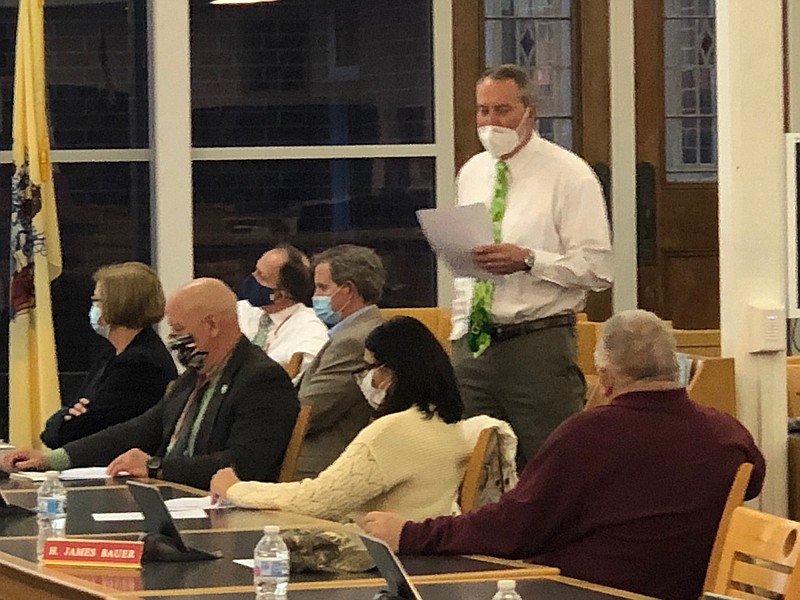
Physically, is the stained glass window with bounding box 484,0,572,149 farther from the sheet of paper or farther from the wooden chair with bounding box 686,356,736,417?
the sheet of paper

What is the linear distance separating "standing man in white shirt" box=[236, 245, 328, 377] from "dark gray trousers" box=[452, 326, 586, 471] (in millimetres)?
1356

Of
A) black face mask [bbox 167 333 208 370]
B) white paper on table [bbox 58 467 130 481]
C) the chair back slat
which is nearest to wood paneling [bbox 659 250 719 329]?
black face mask [bbox 167 333 208 370]

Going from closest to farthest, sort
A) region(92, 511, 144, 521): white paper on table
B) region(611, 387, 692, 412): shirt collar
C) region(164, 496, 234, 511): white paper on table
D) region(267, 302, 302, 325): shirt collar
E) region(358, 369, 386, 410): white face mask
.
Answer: region(611, 387, 692, 412): shirt collar → region(92, 511, 144, 521): white paper on table → region(164, 496, 234, 511): white paper on table → region(358, 369, 386, 410): white face mask → region(267, 302, 302, 325): shirt collar

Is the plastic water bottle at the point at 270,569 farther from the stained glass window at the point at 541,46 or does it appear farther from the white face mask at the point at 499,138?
the stained glass window at the point at 541,46

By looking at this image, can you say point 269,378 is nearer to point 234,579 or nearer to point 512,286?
point 512,286

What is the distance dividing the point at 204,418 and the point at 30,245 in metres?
3.03

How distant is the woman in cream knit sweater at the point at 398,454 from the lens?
162 inches

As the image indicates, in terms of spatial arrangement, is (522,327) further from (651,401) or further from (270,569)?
(270,569)

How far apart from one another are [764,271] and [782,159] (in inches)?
13.8

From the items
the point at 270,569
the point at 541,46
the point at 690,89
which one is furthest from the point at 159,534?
the point at 690,89

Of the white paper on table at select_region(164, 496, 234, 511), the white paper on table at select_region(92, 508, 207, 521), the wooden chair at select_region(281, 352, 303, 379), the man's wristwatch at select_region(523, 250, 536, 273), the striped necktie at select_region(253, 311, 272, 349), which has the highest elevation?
the man's wristwatch at select_region(523, 250, 536, 273)

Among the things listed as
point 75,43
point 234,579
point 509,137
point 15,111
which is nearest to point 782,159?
point 509,137

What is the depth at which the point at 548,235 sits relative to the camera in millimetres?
5246

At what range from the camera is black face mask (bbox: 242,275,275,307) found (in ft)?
23.9
